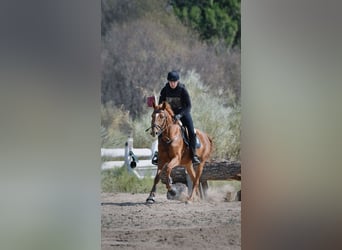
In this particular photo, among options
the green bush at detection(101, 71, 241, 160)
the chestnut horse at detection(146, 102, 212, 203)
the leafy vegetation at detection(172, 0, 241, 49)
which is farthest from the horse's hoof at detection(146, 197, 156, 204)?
the leafy vegetation at detection(172, 0, 241, 49)

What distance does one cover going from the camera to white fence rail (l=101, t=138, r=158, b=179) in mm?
2770

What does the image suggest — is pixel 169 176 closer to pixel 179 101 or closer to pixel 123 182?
pixel 123 182

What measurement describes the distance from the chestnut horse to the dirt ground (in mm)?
68

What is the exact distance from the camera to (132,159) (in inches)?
111

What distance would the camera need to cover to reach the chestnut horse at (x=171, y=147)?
2.85 meters

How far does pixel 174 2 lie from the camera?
2.85 meters

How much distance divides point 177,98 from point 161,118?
13 cm

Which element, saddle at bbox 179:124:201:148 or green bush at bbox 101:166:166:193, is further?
saddle at bbox 179:124:201:148

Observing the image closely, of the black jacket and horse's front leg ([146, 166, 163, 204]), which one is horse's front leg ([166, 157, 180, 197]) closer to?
horse's front leg ([146, 166, 163, 204])

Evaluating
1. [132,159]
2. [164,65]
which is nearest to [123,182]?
[132,159]

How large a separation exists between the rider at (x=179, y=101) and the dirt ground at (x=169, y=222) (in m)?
0.23
